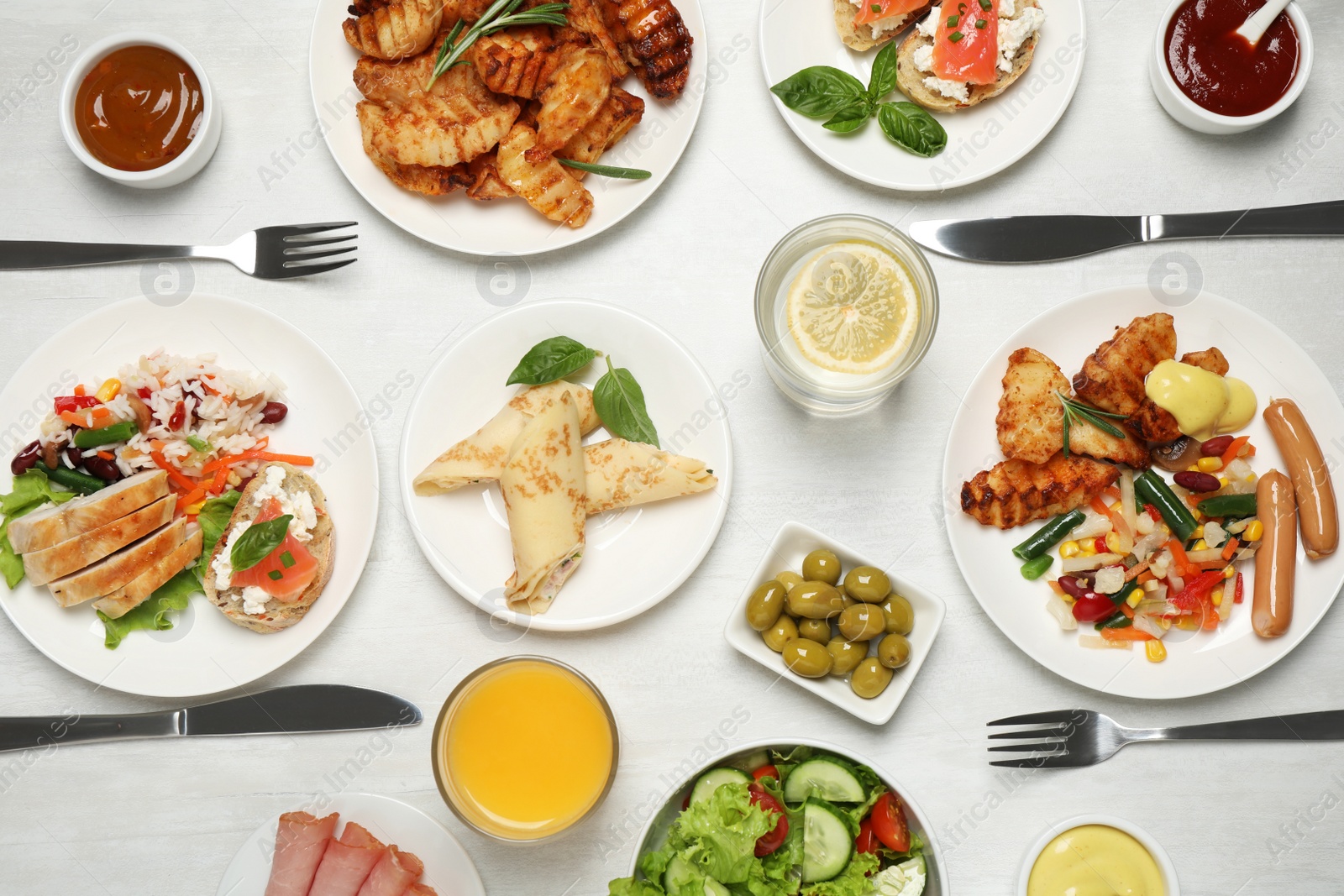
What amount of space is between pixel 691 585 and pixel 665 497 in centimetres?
35

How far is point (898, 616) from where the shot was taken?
2.75 metres

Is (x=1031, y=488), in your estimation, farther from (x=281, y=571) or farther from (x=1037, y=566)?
(x=281, y=571)

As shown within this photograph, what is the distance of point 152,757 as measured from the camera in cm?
302

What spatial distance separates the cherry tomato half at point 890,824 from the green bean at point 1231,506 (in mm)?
A: 1390

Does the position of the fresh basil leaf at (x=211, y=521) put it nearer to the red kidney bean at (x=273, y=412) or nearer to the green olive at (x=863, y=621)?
the red kidney bean at (x=273, y=412)

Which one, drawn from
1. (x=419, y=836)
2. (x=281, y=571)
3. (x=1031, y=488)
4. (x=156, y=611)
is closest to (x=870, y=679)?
(x=1031, y=488)

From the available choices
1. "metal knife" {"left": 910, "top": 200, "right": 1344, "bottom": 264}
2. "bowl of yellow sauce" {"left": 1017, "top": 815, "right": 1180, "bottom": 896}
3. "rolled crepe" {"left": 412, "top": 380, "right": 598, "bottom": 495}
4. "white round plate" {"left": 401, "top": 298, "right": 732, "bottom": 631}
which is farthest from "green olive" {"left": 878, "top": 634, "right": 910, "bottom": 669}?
"metal knife" {"left": 910, "top": 200, "right": 1344, "bottom": 264}

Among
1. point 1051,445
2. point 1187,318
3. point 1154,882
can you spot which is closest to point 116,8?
point 1051,445

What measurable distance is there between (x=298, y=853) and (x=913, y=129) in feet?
9.89

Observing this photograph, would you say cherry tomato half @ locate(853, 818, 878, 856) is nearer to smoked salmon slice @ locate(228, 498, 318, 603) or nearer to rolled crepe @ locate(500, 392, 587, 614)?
rolled crepe @ locate(500, 392, 587, 614)

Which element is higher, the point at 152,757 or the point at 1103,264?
the point at 1103,264

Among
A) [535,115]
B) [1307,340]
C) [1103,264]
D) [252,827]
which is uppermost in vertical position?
[535,115]

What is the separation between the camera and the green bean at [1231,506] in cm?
285

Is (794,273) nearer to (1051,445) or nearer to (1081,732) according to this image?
(1051,445)
